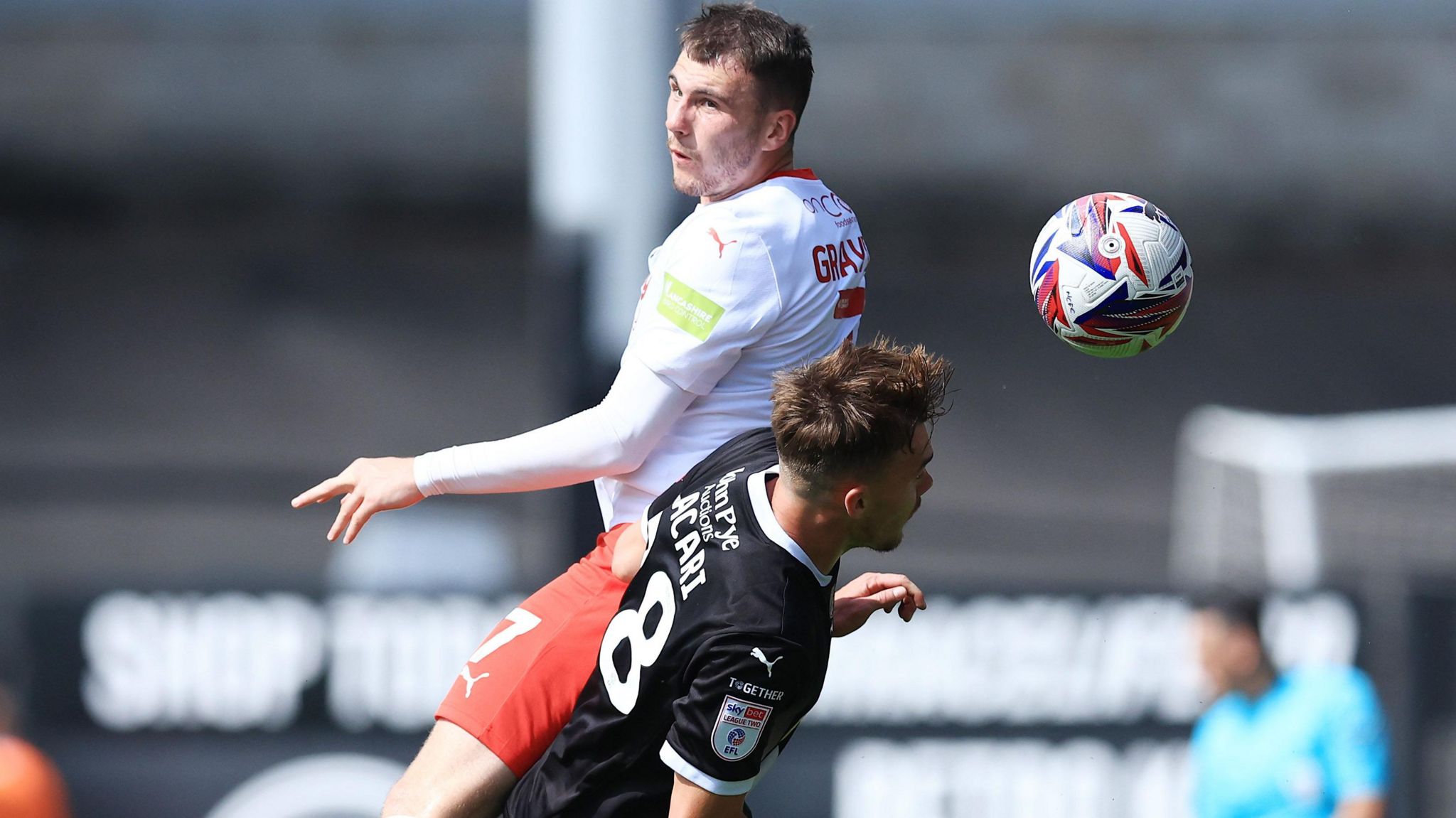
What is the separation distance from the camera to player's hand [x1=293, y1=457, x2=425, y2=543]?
3754mm

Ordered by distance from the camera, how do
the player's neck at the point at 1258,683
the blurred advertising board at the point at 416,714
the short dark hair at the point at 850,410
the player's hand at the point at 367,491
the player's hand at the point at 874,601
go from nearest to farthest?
the short dark hair at the point at 850,410 → the player's hand at the point at 367,491 → the player's hand at the point at 874,601 → the player's neck at the point at 1258,683 → the blurred advertising board at the point at 416,714

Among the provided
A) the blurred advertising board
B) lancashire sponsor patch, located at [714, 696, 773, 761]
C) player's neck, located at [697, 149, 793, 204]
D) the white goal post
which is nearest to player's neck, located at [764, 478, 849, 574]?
lancashire sponsor patch, located at [714, 696, 773, 761]

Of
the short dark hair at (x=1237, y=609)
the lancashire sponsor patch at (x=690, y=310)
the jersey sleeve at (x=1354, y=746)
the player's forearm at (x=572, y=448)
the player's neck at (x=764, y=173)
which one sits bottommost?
the jersey sleeve at (x=1354, y=746)

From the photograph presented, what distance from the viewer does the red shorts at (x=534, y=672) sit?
12.7 feet

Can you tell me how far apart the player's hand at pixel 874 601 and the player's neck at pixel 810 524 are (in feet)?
1.54

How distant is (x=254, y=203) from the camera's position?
2248cm

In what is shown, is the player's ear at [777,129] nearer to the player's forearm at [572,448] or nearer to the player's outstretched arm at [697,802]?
the player's forearm at [572,448]

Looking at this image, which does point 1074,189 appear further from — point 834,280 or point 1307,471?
point 834,280

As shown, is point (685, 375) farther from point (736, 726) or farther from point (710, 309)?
point (736, 726)

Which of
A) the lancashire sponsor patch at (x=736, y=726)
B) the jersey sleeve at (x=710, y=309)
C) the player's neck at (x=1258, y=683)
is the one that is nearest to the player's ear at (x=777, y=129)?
the jersey sleeve at (x=710, y=309)

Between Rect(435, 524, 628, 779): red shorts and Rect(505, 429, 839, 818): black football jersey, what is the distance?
8 centimetres

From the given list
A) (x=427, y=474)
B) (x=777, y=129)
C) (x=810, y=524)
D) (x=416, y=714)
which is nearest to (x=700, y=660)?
(x=810, y=524)

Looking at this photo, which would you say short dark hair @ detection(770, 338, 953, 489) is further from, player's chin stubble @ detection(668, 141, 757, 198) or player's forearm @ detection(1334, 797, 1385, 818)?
player's forearm @ detection(1334, 797, 1385, 818)

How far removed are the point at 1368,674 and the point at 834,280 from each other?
632 centimetres
